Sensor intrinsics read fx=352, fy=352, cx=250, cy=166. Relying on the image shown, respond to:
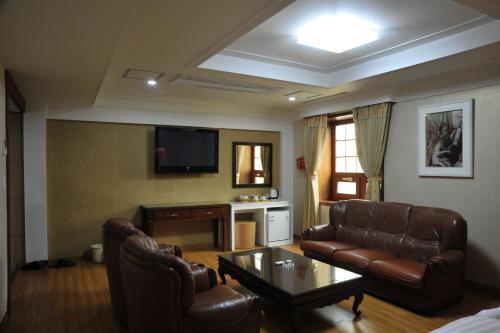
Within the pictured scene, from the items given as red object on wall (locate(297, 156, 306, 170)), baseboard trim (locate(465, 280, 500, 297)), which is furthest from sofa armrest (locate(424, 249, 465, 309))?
red object on wall (locate(297, 156, 306, 170))

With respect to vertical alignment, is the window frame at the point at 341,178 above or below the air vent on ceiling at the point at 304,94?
below

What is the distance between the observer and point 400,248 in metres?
4.10

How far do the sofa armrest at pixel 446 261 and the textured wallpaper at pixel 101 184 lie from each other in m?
3.79

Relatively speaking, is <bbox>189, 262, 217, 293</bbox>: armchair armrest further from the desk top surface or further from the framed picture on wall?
the framed picture on wall

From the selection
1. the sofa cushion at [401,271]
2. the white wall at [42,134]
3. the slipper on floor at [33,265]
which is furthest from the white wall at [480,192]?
the slipper on floor at [33,265]

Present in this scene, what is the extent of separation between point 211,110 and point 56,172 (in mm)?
2594

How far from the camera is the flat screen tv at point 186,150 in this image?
18.6ft

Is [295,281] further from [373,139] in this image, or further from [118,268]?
[373,139]

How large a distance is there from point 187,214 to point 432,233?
3.38 m

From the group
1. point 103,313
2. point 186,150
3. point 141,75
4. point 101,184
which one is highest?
point 141,75

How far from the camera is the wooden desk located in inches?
207

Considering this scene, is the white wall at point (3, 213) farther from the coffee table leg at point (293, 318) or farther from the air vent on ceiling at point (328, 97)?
the air vent on ceiling at point (328, 97)

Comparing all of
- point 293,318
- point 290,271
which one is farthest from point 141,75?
point 293,318

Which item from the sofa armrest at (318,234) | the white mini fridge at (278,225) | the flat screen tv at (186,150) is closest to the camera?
the sofa armrest at (318,234)
